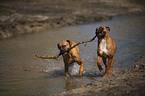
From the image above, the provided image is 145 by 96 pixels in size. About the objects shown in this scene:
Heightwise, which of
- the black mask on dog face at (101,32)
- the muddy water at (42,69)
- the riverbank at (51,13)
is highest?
the riverbank at (51,13)

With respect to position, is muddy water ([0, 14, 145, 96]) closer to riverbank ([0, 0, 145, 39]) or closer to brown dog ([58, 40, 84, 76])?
brown dog ([58, 40, 84, 76])

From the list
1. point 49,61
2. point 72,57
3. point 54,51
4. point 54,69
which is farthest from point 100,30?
point 54,51

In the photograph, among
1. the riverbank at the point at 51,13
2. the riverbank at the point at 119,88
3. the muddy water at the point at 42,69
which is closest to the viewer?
the riverbank at the point at 119,88

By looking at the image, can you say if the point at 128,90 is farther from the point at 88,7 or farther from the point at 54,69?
the point at 88,7

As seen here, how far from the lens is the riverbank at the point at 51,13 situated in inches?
672

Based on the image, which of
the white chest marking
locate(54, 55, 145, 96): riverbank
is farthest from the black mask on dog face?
locate(54, 55, 145, 96): riverbank

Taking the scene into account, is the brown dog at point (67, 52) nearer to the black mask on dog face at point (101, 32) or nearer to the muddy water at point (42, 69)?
the muddy water at point (42, 69)

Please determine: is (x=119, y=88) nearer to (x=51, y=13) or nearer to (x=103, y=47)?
(x=103, y=47)

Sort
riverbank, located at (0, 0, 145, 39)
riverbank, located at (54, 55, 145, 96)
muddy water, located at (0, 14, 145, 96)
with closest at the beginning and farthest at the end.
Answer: riverbank, located at (54, 55, 145, 96) < muddy water, located at (0, 14, 145, 96) < riverbank, located at (0, 0, 145, 39)

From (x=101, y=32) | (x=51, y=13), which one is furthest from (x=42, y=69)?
(x=51, y=13)

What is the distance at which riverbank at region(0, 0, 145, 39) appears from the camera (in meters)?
17.1

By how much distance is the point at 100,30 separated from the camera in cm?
628

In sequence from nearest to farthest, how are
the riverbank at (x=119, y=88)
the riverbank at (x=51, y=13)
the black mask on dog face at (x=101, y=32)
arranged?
the riverbank at (x=119, y=88)
the black mask on dog face at (x=101, y=32)
the riverbank at (x=51, y=13)

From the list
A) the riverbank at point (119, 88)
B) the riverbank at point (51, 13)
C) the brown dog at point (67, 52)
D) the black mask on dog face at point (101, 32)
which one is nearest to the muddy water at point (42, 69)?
the brown dog at point (67, 52)
